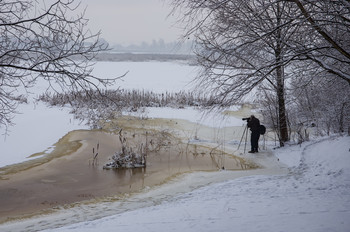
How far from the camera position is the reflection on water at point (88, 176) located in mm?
7543

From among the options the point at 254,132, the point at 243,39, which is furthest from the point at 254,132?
the point at 243,39

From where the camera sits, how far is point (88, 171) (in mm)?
9703

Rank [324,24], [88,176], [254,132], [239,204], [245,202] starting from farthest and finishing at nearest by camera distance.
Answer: [254,132] < [88,176] < [245,202] < [239,204] < [324,24]

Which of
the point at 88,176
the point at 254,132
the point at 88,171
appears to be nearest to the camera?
the point at 88,176

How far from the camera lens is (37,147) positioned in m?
11.9

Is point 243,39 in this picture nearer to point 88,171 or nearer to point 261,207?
point 261,207

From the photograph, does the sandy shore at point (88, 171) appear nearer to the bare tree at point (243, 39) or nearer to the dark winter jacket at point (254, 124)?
the dark winter jacket at point (254, 124)

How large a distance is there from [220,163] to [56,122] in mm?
9398

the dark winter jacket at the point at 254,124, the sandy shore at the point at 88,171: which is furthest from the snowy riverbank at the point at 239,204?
the dark winter jacket at the point at 254,124

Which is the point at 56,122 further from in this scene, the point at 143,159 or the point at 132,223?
the point at 132,223

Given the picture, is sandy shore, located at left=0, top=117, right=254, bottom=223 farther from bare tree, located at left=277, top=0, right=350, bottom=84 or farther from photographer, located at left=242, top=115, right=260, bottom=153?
bare tree, located at left=277, top=0, right=350, bottom=84

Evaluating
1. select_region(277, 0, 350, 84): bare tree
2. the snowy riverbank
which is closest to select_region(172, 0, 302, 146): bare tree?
select_region(277, 0, 350, 84): bare tree

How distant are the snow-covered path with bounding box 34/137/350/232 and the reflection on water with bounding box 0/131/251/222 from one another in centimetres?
200

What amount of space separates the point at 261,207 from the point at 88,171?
5707 millimetres
